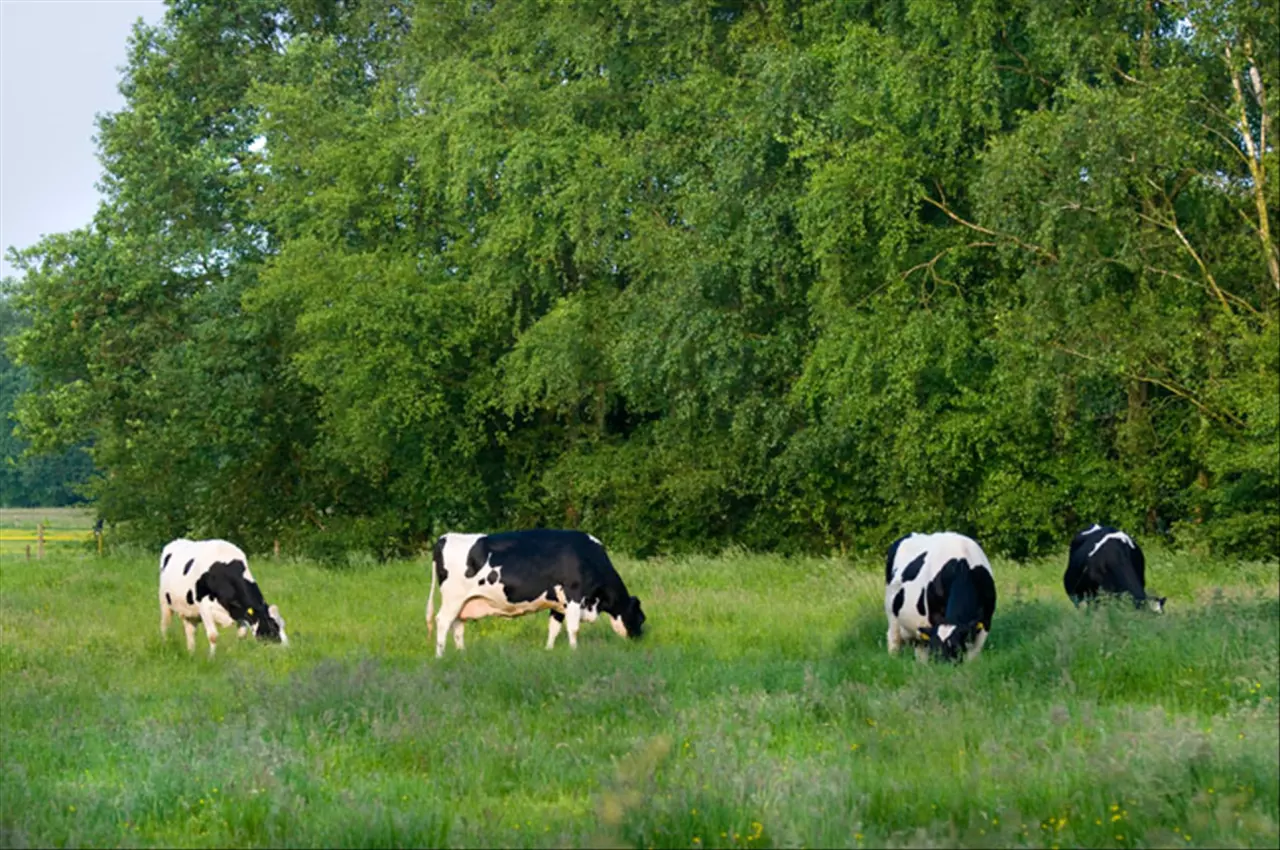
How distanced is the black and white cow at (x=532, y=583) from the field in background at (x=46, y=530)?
33.3 metres

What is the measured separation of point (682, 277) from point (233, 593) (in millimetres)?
13219

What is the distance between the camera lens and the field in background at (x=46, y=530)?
52056 mm

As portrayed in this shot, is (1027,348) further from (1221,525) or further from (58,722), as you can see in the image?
(58,722)

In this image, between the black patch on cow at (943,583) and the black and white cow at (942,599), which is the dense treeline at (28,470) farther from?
the black patch on cow at (943,583)

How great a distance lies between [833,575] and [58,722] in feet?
45.8

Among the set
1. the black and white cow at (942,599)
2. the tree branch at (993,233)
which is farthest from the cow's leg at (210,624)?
the tree branch at (993,233)

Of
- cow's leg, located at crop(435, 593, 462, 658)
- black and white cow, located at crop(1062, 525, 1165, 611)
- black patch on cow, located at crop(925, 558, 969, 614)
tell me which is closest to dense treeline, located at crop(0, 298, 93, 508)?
cow's leg, located at crop(435, 593, 462, 658)

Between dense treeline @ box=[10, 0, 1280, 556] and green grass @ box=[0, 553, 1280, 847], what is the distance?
7.55 meters

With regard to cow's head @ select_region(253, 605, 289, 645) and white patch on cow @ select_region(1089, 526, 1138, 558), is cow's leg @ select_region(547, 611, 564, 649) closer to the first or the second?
cow's head @ select_region(253, 605, 289, 645)

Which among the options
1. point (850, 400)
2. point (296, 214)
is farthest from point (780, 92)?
point (296, 214)

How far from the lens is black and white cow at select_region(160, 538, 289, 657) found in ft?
55.0

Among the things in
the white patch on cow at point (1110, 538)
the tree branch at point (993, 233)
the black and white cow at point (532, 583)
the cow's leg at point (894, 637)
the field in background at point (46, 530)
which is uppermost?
the tree branch at point (993, 233)

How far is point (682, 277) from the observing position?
28.0m

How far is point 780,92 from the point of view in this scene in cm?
2678
